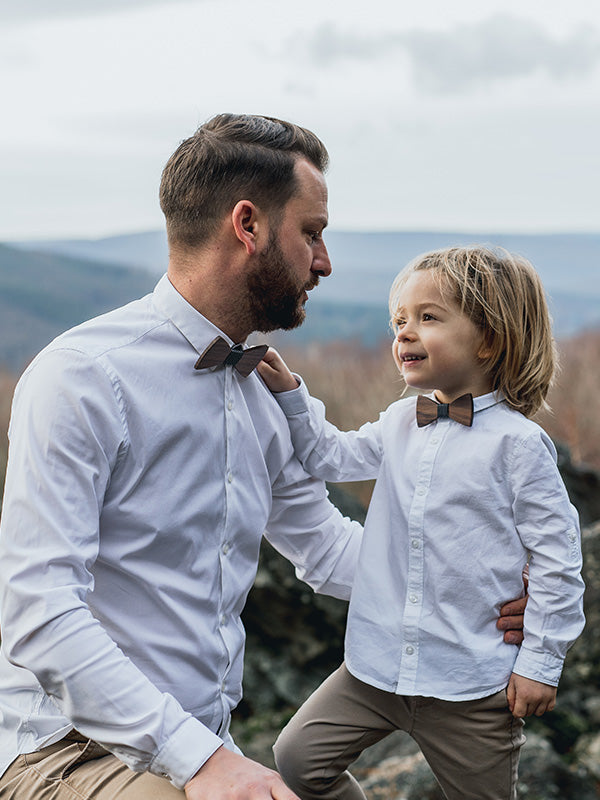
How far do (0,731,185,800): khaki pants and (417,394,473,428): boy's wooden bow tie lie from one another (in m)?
1.07

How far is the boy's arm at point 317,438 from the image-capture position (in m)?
2.56

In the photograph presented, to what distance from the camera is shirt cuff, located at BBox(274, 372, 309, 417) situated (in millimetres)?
2559

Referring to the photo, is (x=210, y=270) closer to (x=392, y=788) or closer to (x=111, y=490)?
(x=111, y=490)

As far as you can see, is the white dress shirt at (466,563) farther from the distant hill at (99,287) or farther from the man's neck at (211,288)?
the distant hill at (99,287)

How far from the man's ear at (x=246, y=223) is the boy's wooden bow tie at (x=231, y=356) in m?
0.23

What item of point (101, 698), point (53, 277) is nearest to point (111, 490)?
point (101, 698)

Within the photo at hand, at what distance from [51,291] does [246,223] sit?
26.4 meters

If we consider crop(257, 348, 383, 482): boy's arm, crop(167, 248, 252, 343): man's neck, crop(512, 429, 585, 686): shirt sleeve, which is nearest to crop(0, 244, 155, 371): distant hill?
crop(257, 348, 383, 482): boy's arm

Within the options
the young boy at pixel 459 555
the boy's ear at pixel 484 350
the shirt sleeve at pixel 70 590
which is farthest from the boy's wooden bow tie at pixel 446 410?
the shirt sleeve at pixel 70 590

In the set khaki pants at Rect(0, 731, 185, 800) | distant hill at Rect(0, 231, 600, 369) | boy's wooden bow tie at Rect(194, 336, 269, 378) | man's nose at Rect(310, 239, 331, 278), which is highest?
man's nose at Rect(310, 239, 331, 278)

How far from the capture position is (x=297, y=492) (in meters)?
2.67

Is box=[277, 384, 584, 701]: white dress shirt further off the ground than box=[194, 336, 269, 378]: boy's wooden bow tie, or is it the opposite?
box=[194, 336, 269, 378]: boy's wooden bow tie

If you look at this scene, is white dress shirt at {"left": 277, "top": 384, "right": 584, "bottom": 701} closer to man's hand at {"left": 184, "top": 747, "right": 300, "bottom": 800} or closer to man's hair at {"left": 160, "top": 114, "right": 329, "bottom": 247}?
man's hand at {"left": 184, "top": 747, "right": 300, "bottom": 800}

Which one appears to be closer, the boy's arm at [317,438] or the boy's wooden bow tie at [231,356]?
the boy's wooden bow tie at [231,356]
